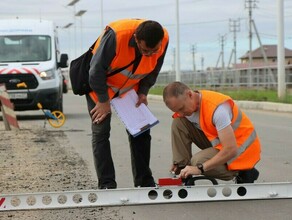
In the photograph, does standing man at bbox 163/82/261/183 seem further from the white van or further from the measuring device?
the white van

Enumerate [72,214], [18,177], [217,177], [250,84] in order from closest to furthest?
[72,214] → [217,177] → [18,177] → [250,84]

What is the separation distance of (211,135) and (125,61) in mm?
1060

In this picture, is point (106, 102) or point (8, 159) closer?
point (106, 102)

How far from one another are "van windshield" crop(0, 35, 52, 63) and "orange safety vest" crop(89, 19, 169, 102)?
408 inches

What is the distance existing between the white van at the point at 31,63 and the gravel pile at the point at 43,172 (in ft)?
14.1

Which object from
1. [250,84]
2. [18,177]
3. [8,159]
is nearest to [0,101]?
[8,159]

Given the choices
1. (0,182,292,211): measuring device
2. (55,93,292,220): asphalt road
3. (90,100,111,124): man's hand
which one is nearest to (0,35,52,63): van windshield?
(55,93,292,220): asphalt road

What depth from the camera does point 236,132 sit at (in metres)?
5.29

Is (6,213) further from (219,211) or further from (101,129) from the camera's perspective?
(219,211)

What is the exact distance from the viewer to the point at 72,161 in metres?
8.12

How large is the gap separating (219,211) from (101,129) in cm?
140

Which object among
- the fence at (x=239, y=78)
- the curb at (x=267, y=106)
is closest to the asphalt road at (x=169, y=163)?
the curb at (x=267, y=106)

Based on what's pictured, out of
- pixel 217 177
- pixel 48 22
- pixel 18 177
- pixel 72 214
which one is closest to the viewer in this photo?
pixel 72 214

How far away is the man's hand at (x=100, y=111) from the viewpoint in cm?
544
